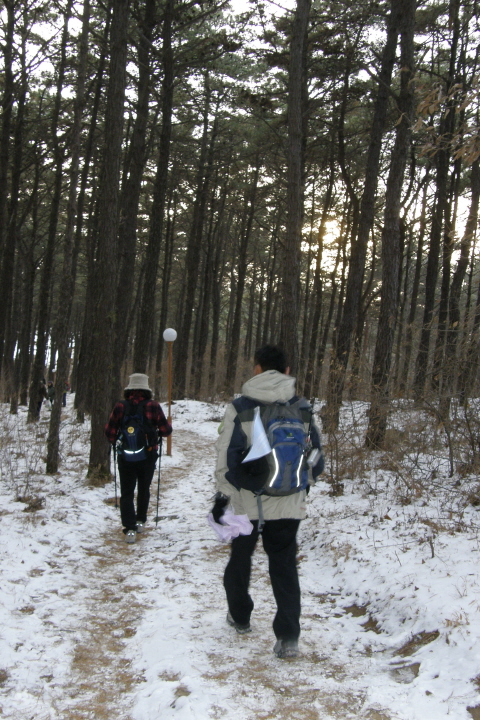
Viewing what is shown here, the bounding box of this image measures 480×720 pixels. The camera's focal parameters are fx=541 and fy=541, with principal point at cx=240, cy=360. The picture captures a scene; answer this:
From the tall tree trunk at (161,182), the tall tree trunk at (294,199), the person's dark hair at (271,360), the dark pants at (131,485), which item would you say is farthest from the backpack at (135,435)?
the tall tree trunk at (161,182)

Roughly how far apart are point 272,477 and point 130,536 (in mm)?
3382

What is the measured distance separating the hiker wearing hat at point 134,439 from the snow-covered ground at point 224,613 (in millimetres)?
461

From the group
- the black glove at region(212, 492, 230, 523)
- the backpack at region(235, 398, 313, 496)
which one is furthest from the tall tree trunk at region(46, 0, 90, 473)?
the backpack at region(235, 398, 313, 496)

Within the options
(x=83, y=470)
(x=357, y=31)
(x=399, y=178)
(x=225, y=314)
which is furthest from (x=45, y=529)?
(x=225, y=314)

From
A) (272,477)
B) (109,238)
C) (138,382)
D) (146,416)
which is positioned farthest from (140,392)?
(109,238)

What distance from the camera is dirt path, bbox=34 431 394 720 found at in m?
3.04

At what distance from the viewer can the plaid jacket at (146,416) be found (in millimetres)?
6355

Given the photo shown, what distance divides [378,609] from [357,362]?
492 centimetres

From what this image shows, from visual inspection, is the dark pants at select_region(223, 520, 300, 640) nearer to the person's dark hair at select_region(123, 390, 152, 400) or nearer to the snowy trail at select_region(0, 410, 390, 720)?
the snowy trail at select_region(0, 410, 390, 720)

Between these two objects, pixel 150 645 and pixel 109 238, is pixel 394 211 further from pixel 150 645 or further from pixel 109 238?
pixel 150 645

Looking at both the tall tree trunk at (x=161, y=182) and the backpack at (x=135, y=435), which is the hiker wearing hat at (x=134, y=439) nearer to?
the backpack at (x=135, y=435)

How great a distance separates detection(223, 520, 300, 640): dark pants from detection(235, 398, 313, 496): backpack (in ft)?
0.91

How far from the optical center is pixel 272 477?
3.67 metres

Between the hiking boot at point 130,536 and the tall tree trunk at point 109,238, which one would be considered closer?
the hiking boot at point 130,536
